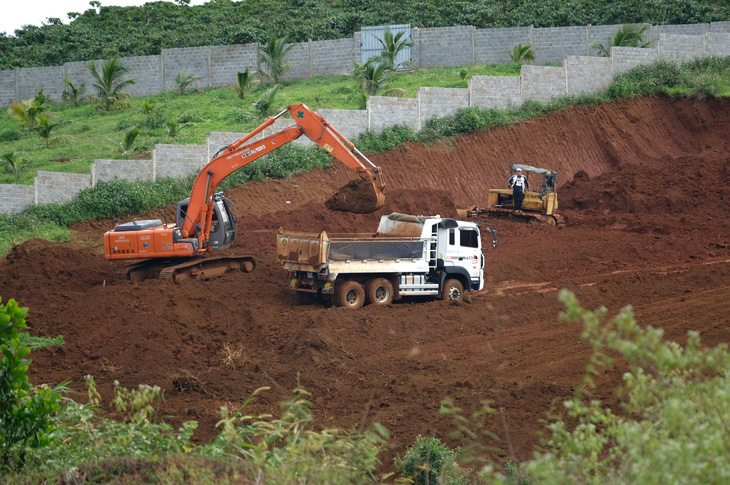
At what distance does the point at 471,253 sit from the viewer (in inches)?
805

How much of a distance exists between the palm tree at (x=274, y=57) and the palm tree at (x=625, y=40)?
16.3 meters

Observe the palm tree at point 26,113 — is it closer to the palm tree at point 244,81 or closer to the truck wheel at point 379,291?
the palm tree at point 244,81

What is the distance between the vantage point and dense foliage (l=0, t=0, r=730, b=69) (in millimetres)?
45531

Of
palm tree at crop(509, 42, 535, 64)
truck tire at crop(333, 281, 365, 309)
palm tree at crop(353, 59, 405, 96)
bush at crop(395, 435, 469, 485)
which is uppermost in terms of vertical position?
palm tree at crop(509, 42, 535, 64)

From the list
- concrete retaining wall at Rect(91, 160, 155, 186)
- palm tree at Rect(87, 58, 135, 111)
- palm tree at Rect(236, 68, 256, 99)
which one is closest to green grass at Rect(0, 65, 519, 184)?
palm tree at Rect(236, 68, 256, 99)

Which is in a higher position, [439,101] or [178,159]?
[439,101]

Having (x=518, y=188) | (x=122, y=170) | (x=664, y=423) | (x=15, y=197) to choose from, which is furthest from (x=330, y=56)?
(x=664, y=423)

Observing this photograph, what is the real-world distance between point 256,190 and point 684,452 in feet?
89.5

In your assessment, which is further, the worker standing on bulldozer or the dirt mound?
the worker standing on bulldozer

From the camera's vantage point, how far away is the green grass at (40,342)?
1623 centimetres

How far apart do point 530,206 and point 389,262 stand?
12571mm

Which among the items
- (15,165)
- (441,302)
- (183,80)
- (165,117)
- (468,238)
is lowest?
(441,302)

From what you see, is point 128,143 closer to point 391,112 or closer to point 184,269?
point 391,112

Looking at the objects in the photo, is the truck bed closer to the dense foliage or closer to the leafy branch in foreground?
the leafy branch in foreground
